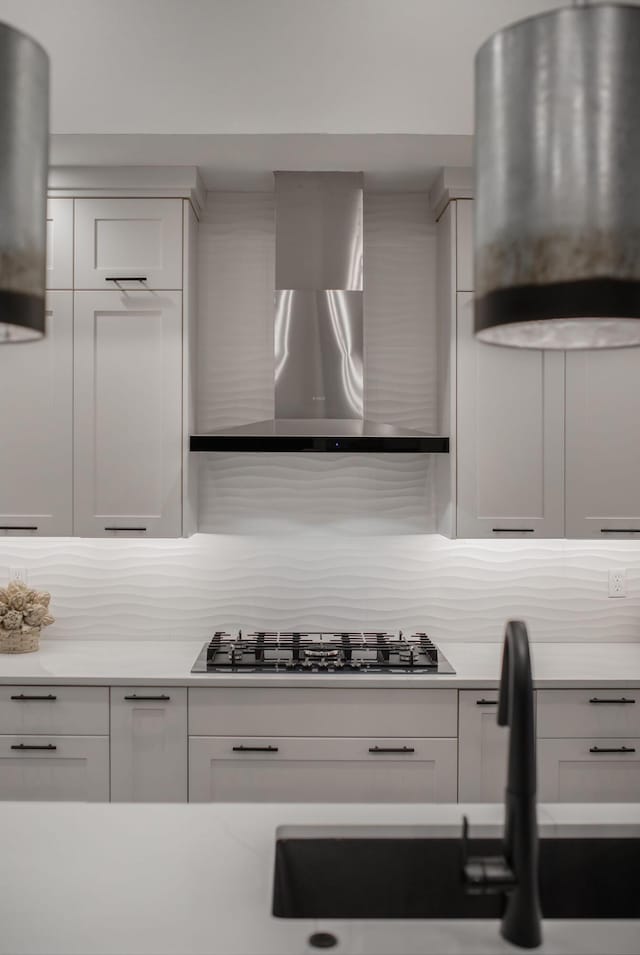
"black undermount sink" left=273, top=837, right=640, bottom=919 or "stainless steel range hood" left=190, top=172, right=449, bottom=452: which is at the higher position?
"stainless steel range hood" left=190, top=172, right=449, bottom=452

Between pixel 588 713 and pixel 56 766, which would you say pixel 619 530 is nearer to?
pixel 588 713

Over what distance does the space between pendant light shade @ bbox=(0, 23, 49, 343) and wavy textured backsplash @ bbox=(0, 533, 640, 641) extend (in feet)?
7.69

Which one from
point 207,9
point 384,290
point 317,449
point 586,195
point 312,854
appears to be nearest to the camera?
point 586,195

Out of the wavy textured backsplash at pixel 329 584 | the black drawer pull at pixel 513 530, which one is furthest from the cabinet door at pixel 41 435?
the black drawer pull at pixel 513 530

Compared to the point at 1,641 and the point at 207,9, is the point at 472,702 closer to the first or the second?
the point at 1,641

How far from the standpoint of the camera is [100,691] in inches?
105

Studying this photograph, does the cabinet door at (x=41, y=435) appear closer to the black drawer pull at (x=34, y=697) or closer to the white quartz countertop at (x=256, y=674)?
the white quartz countertop at (x=256, y=674)

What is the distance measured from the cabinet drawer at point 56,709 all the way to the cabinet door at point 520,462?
1.43 m

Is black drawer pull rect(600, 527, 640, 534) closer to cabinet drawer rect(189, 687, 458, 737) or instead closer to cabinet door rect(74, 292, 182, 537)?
cabinet drawer rect(189, 687, 458, 737)

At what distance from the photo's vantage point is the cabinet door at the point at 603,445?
291cm

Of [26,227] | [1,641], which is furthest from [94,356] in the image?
[26,227]

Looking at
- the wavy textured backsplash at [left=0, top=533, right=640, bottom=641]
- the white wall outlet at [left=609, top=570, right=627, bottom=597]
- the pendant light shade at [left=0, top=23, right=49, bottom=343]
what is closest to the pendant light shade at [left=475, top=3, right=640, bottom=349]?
the pendant light shade at [left=0, top=23, right=49, bottom=343]

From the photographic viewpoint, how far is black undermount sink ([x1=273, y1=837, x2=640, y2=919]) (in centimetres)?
126

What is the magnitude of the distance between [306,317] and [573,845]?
212 centimetres
